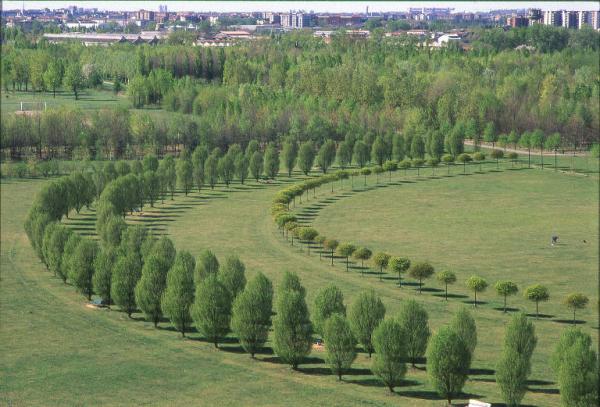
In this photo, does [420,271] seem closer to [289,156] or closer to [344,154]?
[289,156]

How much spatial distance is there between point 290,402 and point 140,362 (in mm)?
6692

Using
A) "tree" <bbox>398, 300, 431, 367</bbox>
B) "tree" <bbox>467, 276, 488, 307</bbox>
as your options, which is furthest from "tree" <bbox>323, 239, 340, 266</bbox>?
"tree" <bbox>398, 300, 431, 367</bbox>

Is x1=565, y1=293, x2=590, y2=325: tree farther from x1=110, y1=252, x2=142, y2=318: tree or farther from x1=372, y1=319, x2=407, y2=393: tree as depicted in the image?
x1=110, y1=252, x2=142, y2=318: tree

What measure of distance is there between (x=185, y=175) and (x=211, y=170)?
2624 millimetres

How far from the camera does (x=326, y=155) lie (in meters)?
78.2

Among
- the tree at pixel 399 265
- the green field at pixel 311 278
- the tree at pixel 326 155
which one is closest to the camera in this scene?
the green field at pixel 311 278

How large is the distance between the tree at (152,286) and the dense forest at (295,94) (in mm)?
42639

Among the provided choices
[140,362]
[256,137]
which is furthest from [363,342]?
[256,137]

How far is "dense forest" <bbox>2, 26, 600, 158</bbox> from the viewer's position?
276 ft

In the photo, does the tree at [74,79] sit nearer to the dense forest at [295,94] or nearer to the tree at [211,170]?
the dense forest at [295,94]

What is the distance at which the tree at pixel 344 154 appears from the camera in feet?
261

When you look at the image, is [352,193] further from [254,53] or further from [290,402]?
[254,53]

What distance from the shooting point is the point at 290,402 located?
105 feet

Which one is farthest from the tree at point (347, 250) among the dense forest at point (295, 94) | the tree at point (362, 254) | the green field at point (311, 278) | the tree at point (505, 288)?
the dense forest at point (295, 94)
